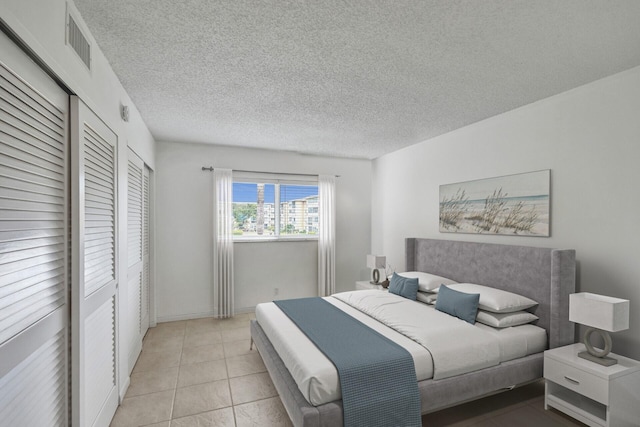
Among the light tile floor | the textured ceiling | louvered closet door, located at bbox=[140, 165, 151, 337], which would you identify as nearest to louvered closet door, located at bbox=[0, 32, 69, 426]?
the textured ceiling

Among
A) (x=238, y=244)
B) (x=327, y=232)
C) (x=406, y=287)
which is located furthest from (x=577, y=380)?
(x=238, y=244)

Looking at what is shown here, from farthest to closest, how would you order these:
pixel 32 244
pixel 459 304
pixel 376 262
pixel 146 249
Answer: pixel 376 262, pixel 146 249, pixel 459 304, pixel 32 244

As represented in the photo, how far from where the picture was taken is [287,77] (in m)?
2.50

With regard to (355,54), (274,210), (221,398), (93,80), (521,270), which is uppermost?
(355,54)

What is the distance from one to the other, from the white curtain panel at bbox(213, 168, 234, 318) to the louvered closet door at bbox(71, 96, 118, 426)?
7.24 feet

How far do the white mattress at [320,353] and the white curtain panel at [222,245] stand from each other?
5.09 feet

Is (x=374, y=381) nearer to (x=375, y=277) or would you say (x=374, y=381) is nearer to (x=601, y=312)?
(x=601, y=312)

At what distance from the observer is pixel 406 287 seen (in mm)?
3656

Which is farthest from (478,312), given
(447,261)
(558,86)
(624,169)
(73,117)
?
(73,117)

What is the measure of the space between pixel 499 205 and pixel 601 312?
1410 millimetres

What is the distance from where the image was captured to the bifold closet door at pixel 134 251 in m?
3.12

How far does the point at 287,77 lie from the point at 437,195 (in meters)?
2.60

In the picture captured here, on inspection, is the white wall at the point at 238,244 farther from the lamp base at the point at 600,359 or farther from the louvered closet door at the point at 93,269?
the lamp base at the point at 600,359

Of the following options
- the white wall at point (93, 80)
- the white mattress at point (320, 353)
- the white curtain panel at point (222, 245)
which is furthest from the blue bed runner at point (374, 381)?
→ the white curtain panel at point (222, 245)
